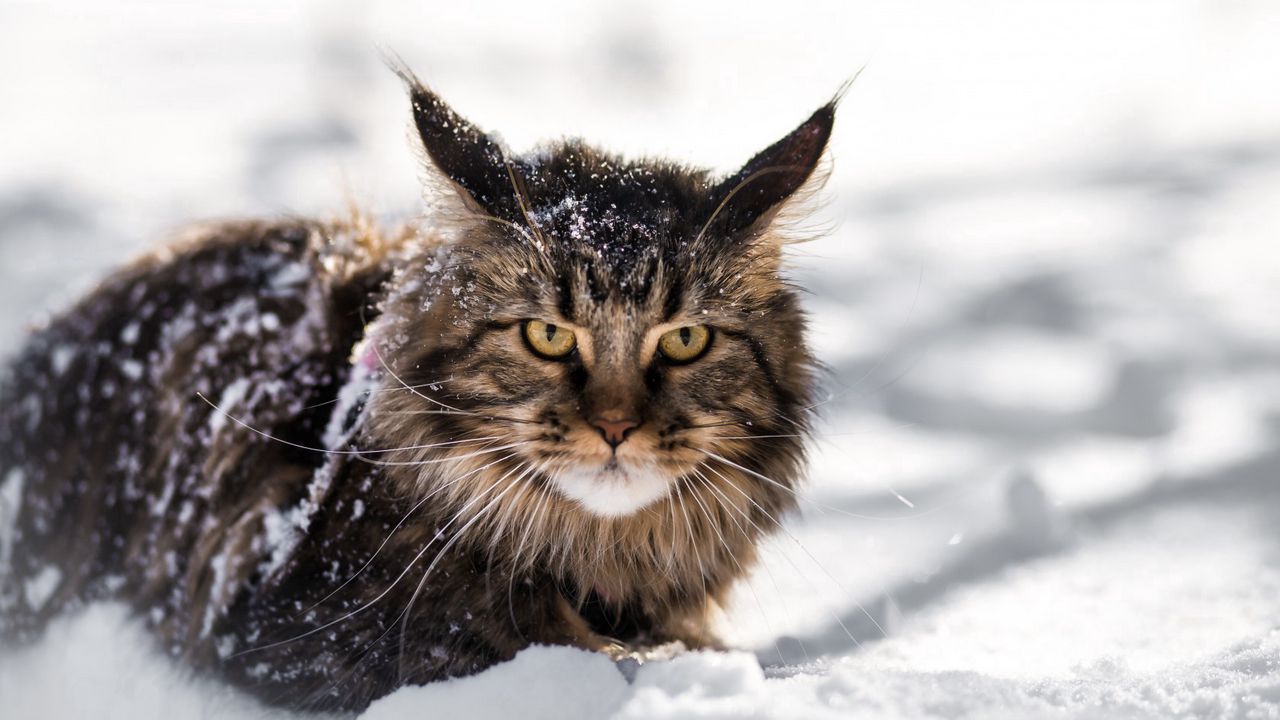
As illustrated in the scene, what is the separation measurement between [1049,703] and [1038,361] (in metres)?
2.40

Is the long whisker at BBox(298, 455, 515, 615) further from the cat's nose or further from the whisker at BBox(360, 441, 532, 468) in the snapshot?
the cat's nose

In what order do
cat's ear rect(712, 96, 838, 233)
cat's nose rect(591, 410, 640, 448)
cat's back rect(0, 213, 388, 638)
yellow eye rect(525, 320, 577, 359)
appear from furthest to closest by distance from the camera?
cat's back rect(0, 213, 388, 638) → cat's ear rect(712, 96, 838, 233) → yellow eye rect(525, 320, 577, 359) → cat's nose rect(591, 410, 640, 448)

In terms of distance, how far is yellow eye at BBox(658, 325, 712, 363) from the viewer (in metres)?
1.75

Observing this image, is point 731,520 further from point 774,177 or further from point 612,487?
point 774,177

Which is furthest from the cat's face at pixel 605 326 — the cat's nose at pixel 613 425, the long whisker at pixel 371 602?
the long whisker at pixel 371 602

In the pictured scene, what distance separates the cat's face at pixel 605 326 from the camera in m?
1.68

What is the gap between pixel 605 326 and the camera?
1.68 m

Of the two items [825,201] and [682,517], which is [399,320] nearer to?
[682,517]

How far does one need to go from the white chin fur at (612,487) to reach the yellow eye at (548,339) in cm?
21

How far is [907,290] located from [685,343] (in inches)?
105

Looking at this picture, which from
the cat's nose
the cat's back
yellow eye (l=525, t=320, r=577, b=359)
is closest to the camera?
the cat's nose

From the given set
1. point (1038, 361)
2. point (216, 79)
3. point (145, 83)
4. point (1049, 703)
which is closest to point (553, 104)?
point (216, 79)

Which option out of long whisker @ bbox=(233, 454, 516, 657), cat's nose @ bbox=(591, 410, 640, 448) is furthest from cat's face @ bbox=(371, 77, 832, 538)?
long whisker @ bbox=(233, 454, 516, 657)

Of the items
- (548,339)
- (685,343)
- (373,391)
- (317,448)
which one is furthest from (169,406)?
(685,343)
